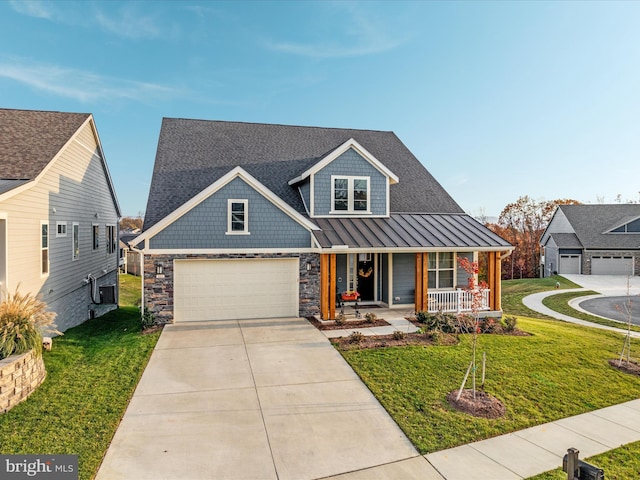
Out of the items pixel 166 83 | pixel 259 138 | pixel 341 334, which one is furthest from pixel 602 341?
pixel 166 83

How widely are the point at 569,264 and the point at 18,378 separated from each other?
4084cm

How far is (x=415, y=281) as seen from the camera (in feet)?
44.2

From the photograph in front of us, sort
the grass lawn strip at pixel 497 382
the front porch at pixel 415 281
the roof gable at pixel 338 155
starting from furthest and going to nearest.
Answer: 1. the roof gable at pixel 338 155
2. the front porch at pixel 415 281
3. the grass lawn strip at pixel 497 382

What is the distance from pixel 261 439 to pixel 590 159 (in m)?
29.4

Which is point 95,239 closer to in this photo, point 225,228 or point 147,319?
point 147,319

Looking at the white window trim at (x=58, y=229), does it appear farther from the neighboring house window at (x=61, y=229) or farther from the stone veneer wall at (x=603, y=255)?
the stone veneer wall at (x=603, y=255)

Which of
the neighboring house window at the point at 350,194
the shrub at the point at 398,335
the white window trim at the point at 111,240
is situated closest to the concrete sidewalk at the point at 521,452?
the shrub at the point at 398,335

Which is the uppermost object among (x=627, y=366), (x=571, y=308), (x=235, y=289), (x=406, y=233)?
(x=406, y=233)

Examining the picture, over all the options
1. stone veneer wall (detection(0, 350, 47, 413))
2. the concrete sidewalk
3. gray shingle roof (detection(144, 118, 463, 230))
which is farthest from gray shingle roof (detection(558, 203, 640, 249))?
stone veneer wall (detection(0, 350, 47, 413))

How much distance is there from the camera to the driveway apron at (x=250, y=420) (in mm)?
4797

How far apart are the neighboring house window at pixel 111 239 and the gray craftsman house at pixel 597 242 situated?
37.1 meters

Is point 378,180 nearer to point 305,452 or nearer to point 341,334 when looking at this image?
point 341,334

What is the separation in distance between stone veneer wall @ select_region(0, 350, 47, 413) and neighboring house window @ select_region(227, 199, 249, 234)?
653 centimetres

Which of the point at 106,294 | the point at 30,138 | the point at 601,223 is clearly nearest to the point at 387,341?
the point at 30,138
